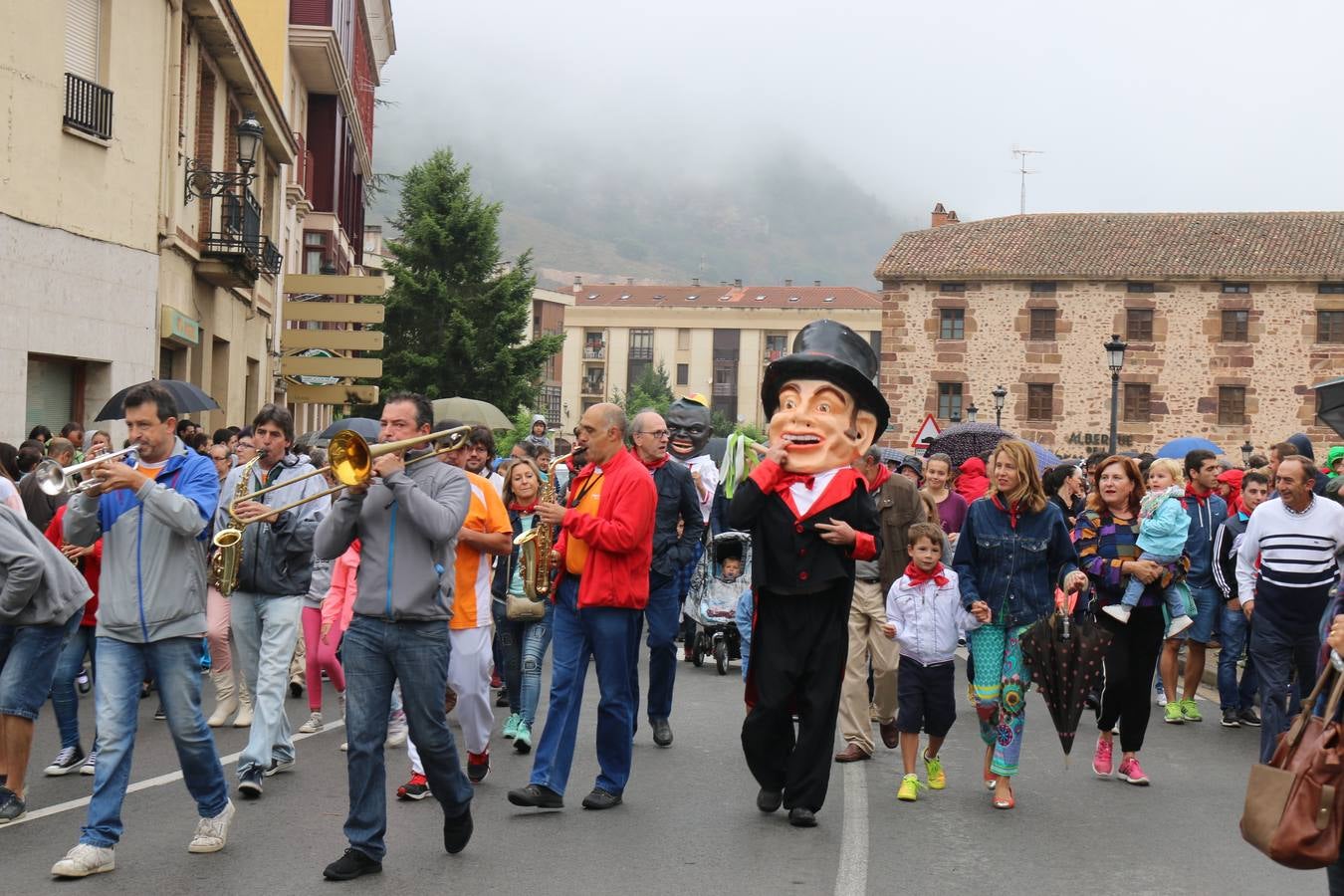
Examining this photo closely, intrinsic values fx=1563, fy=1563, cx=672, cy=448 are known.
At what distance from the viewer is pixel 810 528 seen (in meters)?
7.87

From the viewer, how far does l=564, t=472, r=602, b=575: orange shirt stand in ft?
26.1

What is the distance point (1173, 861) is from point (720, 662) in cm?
679

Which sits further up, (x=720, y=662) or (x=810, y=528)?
(x=810, y=528)

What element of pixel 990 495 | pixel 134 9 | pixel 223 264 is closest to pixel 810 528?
pixel 990 495

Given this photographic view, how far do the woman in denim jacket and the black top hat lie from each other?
2.59ft

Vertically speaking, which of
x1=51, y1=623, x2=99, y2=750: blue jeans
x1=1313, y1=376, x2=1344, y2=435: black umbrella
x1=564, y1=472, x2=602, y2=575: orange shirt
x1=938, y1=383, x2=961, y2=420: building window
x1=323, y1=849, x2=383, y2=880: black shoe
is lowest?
x1=323, y1=849, x2=383, y2=880: black shoe

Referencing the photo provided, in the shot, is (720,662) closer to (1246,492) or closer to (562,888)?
(1246,492)

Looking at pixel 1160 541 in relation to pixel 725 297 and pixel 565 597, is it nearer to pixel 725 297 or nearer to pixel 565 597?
pixel 565 597

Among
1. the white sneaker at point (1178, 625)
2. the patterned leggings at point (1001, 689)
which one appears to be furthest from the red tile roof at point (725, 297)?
the patterned leggings at point (1001, 689)

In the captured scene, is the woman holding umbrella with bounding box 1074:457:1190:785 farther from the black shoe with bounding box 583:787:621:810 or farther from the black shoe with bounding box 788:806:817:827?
the black shoe with bounding box 583:787:621:810

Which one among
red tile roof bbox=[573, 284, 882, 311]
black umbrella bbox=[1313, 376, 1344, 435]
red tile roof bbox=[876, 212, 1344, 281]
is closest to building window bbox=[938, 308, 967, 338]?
red tile roof bbox=[876, 212, 1344, 281]

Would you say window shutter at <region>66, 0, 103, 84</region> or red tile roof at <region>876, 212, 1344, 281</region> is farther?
red tile roof at <region>876, 212, 1344, 281</region>

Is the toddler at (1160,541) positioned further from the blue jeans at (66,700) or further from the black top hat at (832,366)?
the blue jeans at (66,700)

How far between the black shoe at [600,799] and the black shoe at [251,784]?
5.51 feet
